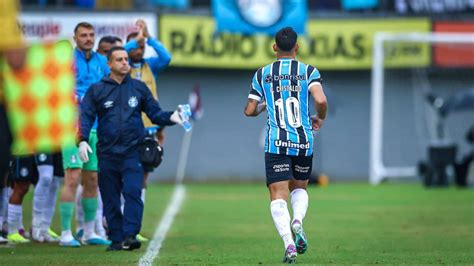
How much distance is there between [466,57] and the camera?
111 feet

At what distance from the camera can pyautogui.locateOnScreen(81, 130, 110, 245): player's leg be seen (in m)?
14.4

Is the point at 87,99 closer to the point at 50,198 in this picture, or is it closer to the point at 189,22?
the point at 50,198

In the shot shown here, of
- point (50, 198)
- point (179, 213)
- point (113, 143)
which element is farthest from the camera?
point (179, 213)

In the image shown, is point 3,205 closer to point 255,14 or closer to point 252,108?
point 252,108

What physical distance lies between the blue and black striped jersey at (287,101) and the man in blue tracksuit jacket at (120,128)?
5.36ft

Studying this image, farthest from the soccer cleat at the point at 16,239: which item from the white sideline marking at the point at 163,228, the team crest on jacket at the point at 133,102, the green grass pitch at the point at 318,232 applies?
the team crest on jacket at the point at 133,102

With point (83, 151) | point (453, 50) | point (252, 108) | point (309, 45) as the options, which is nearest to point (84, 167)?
point (83, 151)

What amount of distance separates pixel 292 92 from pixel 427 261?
6.79 ft

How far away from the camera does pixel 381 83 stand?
1325 inches

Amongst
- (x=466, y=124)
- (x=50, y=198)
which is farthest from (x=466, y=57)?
(x=50, y=198)

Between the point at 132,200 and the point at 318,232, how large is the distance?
386cm

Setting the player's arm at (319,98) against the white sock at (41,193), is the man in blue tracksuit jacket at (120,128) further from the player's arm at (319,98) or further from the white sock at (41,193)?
the player's arm at (319,98)

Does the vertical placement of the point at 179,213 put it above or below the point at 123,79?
below

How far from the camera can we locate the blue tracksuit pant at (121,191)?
1308cm
